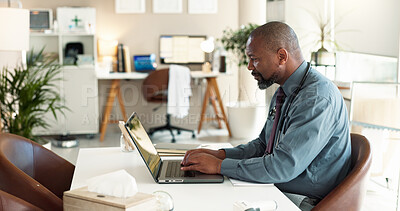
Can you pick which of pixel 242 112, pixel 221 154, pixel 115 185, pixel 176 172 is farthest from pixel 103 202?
pixel 242 112

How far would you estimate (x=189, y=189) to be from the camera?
1.69m

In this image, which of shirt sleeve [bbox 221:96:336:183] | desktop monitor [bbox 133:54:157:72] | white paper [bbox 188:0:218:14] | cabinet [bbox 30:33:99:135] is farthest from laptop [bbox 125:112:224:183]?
white paper [bbox 188:0:218:14]

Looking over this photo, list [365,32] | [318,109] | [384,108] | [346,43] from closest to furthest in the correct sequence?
[318,109], [384,108], [365,32], [346,43]

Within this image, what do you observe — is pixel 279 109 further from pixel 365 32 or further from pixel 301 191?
pixel 365 32

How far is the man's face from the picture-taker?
1.97 m

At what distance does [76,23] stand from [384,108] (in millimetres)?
4038

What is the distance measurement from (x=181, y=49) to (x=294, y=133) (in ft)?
15.5

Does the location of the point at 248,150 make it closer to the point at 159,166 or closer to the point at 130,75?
the point at 159,166

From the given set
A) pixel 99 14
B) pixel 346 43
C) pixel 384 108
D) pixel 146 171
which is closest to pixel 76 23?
pixel 99 14

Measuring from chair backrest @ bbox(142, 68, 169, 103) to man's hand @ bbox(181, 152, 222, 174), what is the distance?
376 centimetres

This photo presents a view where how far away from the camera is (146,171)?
6.37 ft

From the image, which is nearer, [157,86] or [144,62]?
[157,86]

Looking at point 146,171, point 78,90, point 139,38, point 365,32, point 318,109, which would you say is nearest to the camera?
point 318,109

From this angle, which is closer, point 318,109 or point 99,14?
point 318,109
